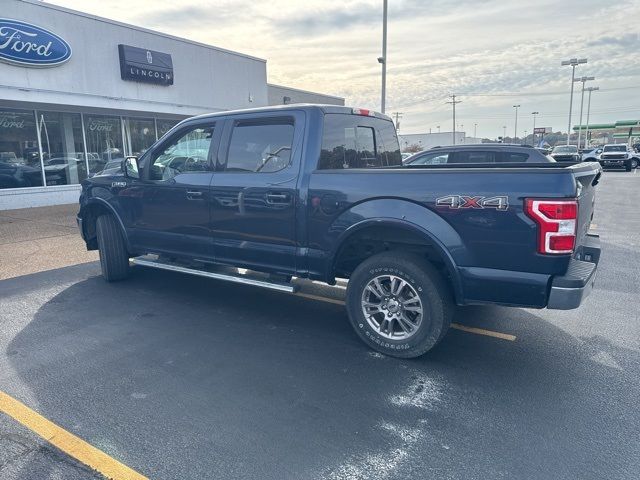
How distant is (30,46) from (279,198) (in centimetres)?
1219

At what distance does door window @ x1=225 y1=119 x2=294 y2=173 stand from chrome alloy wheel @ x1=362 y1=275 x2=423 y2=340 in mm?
1473

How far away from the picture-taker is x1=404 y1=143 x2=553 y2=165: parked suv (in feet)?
26.9

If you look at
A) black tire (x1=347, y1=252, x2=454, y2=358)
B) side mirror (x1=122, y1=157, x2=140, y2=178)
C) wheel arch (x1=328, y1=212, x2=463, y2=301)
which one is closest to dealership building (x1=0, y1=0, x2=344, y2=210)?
side mirror (x1=122, y1=157, x2=140, y2=178)

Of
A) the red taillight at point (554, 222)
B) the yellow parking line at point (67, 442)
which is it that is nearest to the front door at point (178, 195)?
the yellow parking line at point (67, 442)

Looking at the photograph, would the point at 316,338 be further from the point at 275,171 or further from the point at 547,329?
the point at 547,329

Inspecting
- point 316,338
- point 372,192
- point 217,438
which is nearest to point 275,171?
point 372,192

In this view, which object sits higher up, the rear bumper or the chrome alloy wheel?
the rear bumper

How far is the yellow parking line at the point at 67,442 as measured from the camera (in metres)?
2.54

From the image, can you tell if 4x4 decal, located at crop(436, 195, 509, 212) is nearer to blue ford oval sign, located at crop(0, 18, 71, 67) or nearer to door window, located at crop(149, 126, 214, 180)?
door window, located at crop(149, 126, 214, 180)

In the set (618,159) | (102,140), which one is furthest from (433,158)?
(618,159)

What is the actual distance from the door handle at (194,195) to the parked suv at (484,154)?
4.39 metres

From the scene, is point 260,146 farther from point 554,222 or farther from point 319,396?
point 554,222

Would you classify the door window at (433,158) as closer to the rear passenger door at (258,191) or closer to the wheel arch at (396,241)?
the rear passenger door at (258,191)

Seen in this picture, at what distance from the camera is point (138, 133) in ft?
56.9
